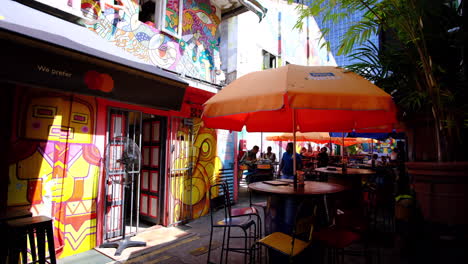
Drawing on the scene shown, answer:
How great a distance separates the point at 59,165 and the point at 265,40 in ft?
33.6

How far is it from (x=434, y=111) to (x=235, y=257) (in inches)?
150

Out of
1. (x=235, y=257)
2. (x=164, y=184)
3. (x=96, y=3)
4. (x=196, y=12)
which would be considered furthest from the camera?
(x=196, y=12)

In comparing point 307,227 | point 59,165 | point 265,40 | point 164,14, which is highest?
point 265,40

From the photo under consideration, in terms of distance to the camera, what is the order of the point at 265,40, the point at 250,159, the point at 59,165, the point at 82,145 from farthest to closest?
1. the point at 250,159
2. the point at 265,40
3. the point at 82,145
4. the point at 59,165

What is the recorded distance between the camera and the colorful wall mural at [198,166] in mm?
6805

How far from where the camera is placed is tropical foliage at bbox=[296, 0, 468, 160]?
2.90 m

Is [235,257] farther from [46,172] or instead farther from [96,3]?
[96,3]

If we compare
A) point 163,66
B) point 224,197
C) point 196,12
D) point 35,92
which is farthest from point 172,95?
point 196,12

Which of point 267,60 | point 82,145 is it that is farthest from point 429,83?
point 267,60

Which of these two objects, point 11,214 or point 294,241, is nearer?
point 294,241

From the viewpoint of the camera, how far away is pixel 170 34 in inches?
265

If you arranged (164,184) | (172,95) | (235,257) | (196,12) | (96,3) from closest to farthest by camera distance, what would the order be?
(172,95) < (235,257) < (96,3) < (164,184) < (196,12)

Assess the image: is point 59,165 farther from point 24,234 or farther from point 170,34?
point 170,34

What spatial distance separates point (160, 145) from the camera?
658cm
